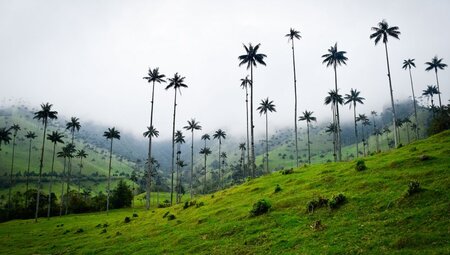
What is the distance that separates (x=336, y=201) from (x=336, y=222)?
3.40 metres

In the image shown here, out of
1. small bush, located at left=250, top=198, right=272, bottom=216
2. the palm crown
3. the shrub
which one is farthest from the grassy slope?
the palm crown

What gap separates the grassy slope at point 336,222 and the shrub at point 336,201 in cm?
56

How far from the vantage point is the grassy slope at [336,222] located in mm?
18672

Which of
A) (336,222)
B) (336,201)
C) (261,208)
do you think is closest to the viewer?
(336,222)

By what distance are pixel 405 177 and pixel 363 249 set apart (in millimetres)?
13891

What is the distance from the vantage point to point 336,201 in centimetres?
2664

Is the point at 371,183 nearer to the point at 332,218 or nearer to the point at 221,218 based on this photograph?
the point at 332,218

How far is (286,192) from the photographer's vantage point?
37.2m

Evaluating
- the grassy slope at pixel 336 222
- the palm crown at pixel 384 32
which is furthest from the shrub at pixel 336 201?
the palm crown at pixel 384 32

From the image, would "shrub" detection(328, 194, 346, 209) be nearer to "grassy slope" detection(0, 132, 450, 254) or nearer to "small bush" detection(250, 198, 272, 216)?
"grassy slope" detection(0, 132, 450, 254)

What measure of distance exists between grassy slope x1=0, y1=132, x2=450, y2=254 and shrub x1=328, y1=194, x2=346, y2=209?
560 millimetres

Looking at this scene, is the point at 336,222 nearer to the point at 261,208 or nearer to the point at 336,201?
the point at 336,201

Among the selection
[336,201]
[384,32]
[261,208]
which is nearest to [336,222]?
[336,201]

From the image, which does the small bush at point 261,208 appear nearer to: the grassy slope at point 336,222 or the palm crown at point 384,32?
the grassy slope at point 336,222
